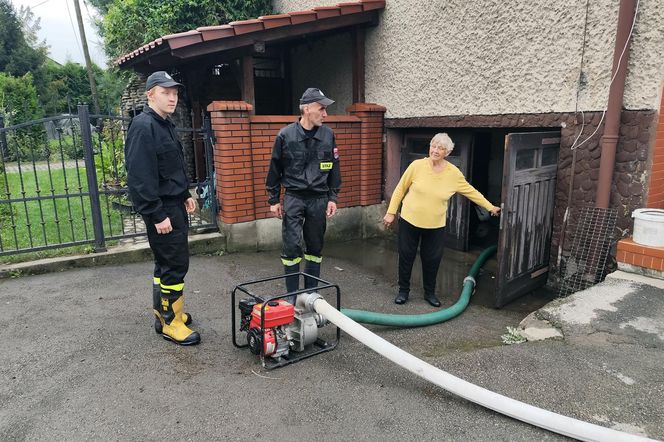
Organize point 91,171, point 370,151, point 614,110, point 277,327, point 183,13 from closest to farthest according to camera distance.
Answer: point 277,327
point 614,110
point 91,171
point 370,151
point 183,13

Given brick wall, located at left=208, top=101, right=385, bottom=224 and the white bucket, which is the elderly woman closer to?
the white bucket

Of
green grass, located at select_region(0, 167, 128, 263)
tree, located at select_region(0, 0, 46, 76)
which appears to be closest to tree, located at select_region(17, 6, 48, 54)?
tree, located at select_region(0, 0, 46, 76)

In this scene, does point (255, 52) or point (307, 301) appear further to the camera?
point (255, 52)

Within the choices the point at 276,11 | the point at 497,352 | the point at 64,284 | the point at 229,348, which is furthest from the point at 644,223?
the point at 276,11

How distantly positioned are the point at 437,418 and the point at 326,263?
11.3 ft

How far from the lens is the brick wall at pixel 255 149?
5.58 metres

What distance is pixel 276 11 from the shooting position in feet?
30.9

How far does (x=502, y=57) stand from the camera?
16.2 feet

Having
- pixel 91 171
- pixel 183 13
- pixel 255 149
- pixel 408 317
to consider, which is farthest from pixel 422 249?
pixel 183 13

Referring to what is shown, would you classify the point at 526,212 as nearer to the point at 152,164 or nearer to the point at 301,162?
the point at 301,162

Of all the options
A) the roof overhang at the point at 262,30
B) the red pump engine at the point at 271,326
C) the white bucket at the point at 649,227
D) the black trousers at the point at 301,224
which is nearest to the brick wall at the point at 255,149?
the roof overhang at the point at 262,30

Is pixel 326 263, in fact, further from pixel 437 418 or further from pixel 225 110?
pixel 437 418

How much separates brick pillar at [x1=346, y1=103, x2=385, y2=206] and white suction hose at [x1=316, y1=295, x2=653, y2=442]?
4192 millimetres

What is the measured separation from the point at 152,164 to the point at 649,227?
163 inches
